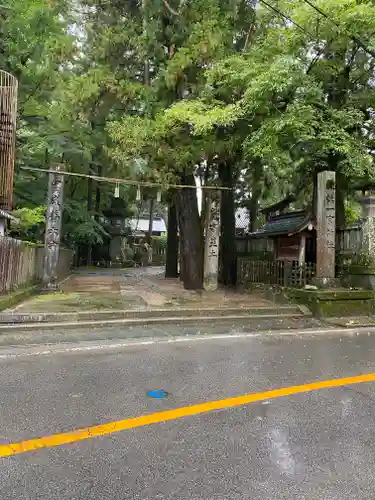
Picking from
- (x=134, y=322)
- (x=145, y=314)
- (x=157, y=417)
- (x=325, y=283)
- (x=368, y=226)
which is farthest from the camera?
(x=368, y=226)

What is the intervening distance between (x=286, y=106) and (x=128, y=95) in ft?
17.5

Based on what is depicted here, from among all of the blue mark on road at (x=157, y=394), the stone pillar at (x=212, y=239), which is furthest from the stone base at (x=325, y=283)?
the blue mark on road at (x=157, y=394)

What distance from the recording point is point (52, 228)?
44.4 ft

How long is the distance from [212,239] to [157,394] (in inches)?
438

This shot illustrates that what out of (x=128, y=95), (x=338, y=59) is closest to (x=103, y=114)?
(x=128, y=95)

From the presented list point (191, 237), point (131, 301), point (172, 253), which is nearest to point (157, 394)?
point (131, 301)

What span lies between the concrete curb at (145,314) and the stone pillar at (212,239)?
14.4 feet

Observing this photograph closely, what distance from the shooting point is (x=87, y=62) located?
55.1 feet

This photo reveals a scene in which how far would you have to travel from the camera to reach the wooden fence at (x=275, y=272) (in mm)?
13430

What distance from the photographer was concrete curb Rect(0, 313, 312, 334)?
8637 mm

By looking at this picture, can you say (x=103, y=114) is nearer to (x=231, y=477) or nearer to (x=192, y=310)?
(x=192, y=310)

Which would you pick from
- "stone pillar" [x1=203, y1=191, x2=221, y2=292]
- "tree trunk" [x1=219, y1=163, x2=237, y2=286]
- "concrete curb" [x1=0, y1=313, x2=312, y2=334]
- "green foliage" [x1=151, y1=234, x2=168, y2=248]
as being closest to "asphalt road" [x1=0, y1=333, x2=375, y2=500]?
"concrete curb" [x1=0, y1=313, x2=312, y2=334]

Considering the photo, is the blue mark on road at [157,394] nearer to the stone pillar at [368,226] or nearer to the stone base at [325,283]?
the stone base at [325,283]

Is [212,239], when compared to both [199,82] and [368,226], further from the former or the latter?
[368,226]
